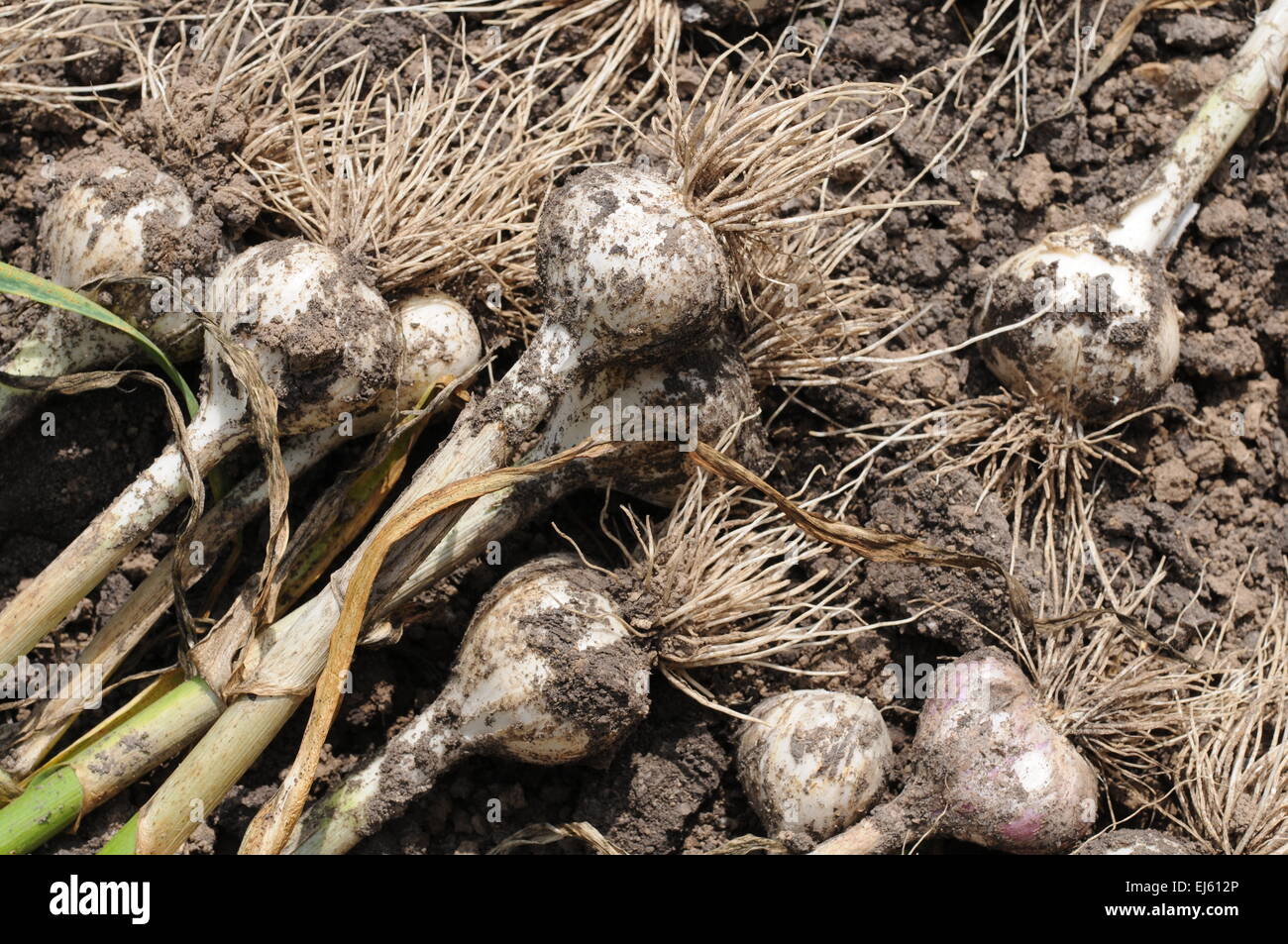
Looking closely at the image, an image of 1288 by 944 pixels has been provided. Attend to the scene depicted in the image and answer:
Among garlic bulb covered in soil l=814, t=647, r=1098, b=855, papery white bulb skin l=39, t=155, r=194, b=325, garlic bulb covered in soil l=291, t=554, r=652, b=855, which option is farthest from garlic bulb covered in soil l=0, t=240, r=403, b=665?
garlic bulb covered in soil l=814, t=647, r=1098, b=855

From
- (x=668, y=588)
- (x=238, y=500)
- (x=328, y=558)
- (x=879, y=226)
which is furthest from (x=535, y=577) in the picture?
(x=879, y=226)

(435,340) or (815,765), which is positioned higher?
(435,340)

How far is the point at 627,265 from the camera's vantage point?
1572 mm

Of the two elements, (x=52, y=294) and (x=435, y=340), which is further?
(x=435, y=340)

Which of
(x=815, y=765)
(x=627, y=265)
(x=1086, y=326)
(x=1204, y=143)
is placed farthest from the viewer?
(x=1204, y=143)

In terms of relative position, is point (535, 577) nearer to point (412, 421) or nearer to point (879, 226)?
point (412, 421)

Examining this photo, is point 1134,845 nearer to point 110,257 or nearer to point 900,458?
point 900,458

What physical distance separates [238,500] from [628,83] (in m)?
0.89

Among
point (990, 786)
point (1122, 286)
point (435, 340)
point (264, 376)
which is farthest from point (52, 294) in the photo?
point (1122, 286)

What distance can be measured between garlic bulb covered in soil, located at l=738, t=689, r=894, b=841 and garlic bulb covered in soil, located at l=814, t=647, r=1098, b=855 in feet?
0.12

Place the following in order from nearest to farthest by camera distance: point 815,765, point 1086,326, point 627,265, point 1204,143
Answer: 1. point 627,265
2. point 815,765
3. point 1086,326
4. point 1204,143

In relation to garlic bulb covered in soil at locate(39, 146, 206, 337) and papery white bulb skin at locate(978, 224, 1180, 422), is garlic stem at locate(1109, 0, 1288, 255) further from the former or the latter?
garlic bulb covered in soil at locate(39, 146, 206, 337)

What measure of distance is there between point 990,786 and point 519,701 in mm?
626

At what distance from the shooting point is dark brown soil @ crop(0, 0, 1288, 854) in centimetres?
179
